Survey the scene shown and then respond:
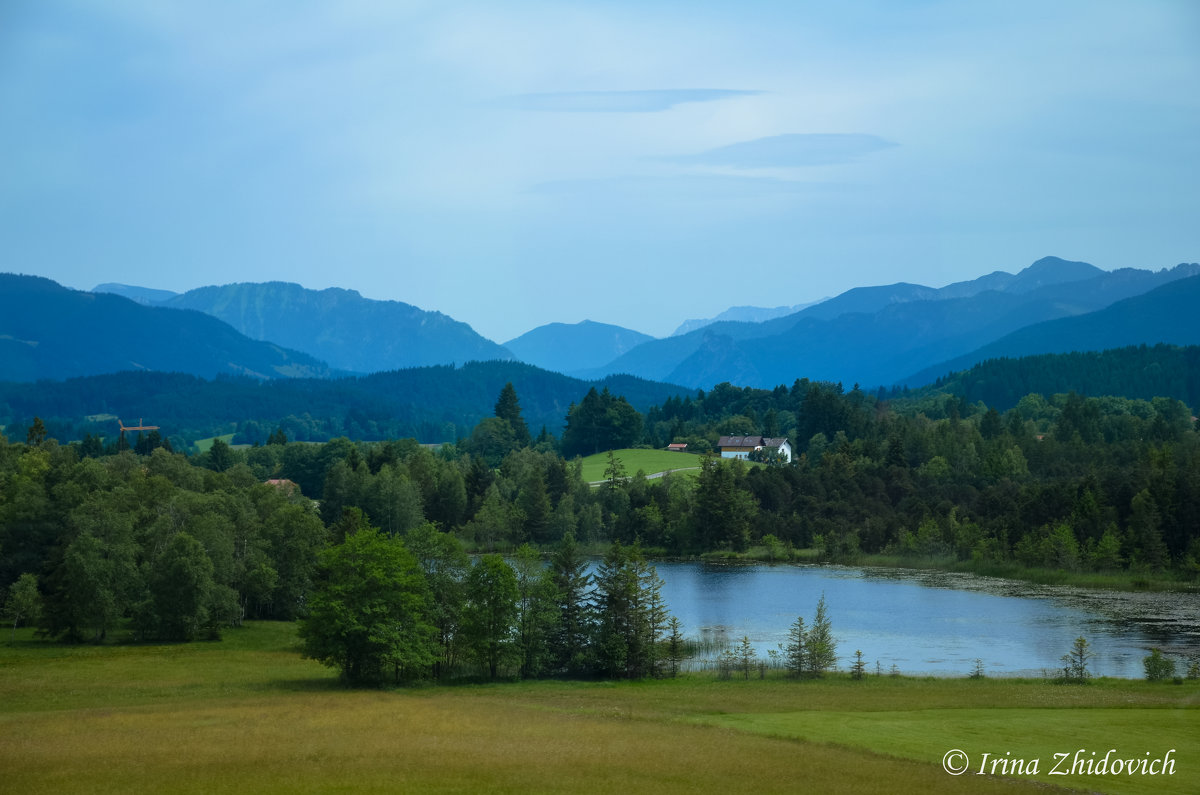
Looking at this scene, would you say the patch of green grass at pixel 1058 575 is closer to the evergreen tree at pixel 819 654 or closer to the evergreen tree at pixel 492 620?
the evergreen tree at pixel 819 654

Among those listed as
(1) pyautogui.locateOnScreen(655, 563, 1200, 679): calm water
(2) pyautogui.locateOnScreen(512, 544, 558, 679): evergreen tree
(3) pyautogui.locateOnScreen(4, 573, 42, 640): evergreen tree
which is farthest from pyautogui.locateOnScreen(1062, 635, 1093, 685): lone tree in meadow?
(3) pyautogui.locateOnScreen(4, 573, 42, 640): evergreen tree

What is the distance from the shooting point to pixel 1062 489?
93812mm

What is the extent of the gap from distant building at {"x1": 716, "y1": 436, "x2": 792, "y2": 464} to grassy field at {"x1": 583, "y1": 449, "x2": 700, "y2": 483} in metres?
6.65

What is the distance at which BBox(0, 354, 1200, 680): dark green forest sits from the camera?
50156 mm

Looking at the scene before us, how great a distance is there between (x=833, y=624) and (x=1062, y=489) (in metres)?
39.6

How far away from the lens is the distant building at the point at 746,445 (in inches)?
6063

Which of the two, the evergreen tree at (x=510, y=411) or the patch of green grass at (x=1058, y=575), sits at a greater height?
the evergreen tree at (x=510, y=411)

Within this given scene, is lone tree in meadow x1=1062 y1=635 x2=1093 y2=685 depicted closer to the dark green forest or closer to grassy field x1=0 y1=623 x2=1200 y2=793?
grassy field x1=0 y1=623 x2=1200 y2=793

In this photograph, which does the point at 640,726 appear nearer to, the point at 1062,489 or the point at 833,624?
the point at 833,624

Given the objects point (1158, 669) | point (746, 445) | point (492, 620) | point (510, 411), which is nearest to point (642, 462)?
point (746, 445)

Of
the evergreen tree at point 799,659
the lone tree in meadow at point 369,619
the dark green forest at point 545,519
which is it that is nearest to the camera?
the lone tree in meadow at point 369,619

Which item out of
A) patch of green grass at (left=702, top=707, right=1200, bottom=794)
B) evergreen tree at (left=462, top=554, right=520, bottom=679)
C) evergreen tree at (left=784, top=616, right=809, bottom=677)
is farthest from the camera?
evergreen tree at (left=784, top=616, right=809, bottom=677)

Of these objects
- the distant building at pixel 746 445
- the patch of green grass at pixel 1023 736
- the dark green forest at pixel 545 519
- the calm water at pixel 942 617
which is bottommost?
the calm water at pixel 942 617

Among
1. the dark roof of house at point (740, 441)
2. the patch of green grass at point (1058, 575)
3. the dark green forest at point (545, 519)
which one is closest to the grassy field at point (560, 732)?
the dark green forest at point (545, 519)
